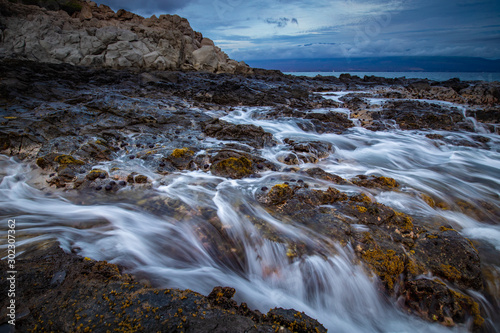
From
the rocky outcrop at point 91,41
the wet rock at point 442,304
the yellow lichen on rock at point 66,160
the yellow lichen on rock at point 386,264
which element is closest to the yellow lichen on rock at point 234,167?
the yellow lichen on rock at point 66,160

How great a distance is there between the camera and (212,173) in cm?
669

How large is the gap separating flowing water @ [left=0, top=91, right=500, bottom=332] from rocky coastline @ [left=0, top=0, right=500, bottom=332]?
128 millimetres

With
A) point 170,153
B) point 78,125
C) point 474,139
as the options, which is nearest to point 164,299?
point 170,153

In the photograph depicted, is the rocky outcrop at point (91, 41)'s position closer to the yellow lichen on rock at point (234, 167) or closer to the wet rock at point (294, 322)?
the yellow lichen on rock at point (234, 167)

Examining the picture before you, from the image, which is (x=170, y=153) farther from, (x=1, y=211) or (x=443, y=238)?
(x=443, y=238)

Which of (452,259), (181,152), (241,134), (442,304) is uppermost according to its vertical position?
(241,134)

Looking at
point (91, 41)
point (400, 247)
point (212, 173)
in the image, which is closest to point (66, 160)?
point (212, 173)

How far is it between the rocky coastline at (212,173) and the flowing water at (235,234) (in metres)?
0.13

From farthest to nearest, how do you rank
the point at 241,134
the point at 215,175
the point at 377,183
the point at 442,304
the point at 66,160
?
the point at 241,134 < the point at 215,175 < the point at 66,160 < the point at 377,183 < the point at 442,304

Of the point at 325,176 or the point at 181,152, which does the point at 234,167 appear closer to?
the point at 181,152

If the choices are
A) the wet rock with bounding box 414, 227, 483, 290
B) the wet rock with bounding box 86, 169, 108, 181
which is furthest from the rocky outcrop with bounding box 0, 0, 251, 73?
the wet rock with bounding box 414, 227, 483, 290

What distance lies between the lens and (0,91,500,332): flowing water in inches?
134

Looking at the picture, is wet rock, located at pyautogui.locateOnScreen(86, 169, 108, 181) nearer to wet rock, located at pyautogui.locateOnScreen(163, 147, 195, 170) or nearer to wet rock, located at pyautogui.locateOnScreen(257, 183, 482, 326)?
wet rock, located at pyautogui.locateOnScreen(163, 147, 195, 170)

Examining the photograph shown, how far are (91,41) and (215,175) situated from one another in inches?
1019
